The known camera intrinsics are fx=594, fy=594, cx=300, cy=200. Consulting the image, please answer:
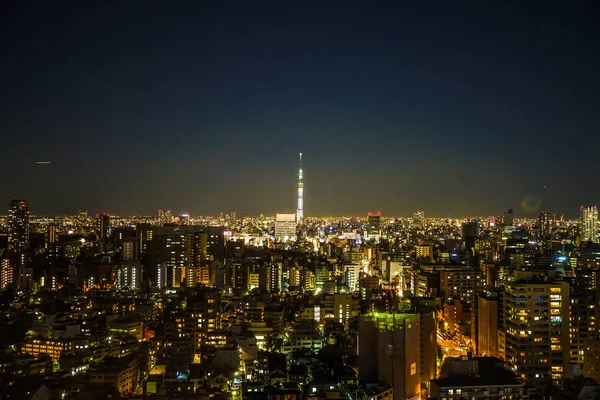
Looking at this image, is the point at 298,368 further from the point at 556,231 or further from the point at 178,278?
the point at 556,231

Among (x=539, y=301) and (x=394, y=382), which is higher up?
(x=539, y=301)

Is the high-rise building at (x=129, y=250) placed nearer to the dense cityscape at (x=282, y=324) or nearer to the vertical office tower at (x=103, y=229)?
the dense cityscape at (x=282, y=324)

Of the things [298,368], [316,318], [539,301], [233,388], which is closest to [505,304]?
[539,301]

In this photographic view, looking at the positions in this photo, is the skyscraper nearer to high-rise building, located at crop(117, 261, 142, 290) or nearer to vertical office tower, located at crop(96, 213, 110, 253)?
vertical office tower, located at crop(96, 213, 110, 253)

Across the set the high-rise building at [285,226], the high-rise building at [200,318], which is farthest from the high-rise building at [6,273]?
the high-rise building at [285,226]

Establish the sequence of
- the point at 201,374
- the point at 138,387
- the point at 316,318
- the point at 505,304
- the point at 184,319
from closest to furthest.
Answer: the point at 201,374 → the point at 138,387 → the point at 505,304 → the point at 184,319 → the point at 316,318
